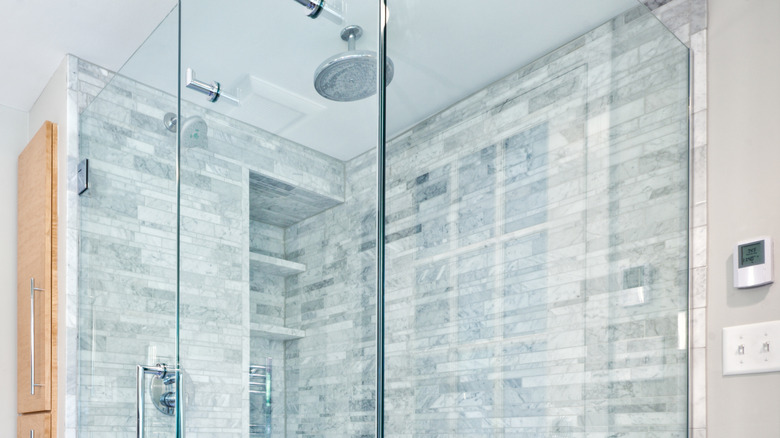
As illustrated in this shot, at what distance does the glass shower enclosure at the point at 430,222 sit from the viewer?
3.77 feet

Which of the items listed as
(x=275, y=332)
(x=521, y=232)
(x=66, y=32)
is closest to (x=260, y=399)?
(x=275, y=332)

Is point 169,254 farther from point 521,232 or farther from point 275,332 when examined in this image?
point 521,232

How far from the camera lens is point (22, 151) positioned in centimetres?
298

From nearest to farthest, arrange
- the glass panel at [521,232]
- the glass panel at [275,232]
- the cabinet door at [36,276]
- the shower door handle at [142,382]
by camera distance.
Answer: the glass panel at [521,232] → the glass panel at [275,232] → the shower door handle at [142,382] → the cabinet door at [36,276]

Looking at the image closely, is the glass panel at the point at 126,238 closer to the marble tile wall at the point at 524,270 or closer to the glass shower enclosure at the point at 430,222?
the glass shower enclosure at the point at 430,222

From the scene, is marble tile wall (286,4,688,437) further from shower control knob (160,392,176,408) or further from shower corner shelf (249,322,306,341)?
shower control knob (160,392,176,408)

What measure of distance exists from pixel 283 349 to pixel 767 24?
127 centimetres

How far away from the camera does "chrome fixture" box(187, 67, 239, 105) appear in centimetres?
164

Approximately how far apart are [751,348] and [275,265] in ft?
3.32

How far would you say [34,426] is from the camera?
2520 millimetres

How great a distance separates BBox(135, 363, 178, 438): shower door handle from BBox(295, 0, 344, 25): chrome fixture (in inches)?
41.9

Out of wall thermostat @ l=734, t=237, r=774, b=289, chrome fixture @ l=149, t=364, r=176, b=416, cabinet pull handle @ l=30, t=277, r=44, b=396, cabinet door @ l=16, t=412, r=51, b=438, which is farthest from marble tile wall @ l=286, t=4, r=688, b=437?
cabinet pull handle @ l=30, t=277, r=44, b=396

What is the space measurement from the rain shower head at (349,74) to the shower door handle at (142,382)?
0.98 m

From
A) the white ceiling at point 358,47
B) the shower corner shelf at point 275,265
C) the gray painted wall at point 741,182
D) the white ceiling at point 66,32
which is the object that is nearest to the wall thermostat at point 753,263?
the gray painted wall at point 741,182
